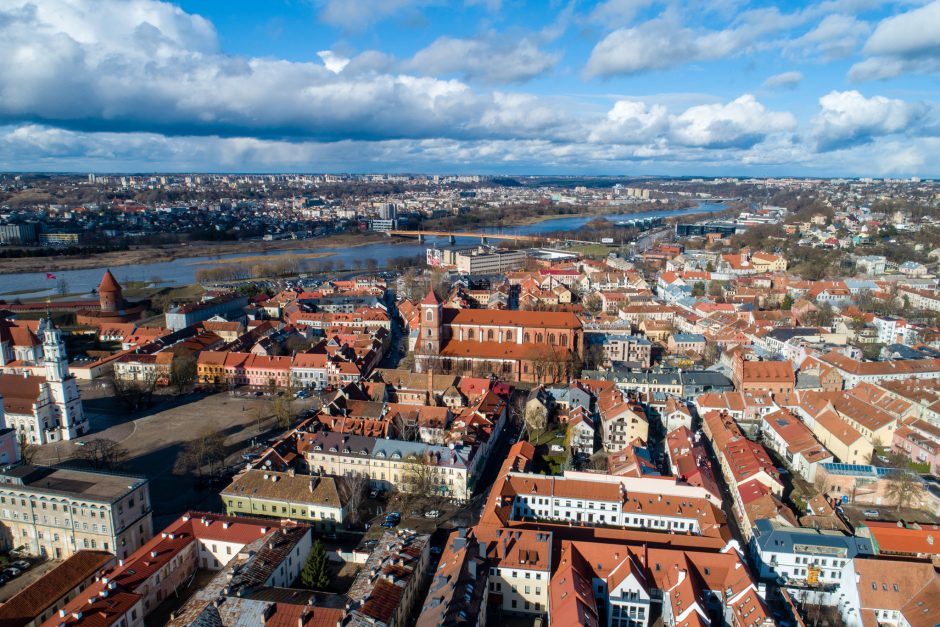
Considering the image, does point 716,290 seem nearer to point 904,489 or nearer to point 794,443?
point 794,443

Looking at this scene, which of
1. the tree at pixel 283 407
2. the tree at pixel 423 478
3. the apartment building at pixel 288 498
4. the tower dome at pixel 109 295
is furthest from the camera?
the tower dome at pixel 109 295

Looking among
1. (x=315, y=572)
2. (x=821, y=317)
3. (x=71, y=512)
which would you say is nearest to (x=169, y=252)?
(x=71, y=512)

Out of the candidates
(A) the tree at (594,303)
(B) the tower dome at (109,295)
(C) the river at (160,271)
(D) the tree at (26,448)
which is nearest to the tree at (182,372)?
(D) the tree at (26,448)

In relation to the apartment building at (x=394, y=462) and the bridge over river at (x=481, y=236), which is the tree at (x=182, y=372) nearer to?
the apartment building at (x=394, y=462)

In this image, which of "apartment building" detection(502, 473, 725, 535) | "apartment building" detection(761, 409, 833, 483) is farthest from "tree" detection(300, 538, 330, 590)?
"apartment building" detection(761, 409, 833, 483)

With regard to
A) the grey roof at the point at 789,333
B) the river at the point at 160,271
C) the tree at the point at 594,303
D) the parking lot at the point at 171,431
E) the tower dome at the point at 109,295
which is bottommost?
the parking lot at the point at 171,431

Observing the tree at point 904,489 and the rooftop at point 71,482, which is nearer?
the rooftop at point 71,482

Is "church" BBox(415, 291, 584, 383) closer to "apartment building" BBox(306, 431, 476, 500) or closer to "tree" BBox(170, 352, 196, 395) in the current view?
"apartment building" BBox(306, 431, 476, 500)

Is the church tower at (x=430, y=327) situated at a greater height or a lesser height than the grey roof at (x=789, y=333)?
greater
